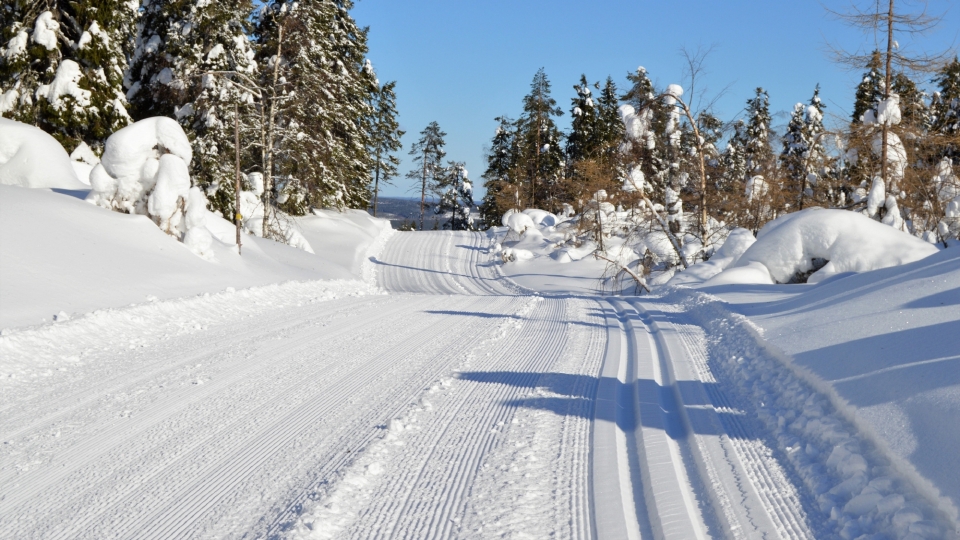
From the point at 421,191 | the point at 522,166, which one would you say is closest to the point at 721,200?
the point at 522,166

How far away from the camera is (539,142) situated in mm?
47000

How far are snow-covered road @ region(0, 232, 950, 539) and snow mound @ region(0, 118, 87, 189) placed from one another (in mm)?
10204

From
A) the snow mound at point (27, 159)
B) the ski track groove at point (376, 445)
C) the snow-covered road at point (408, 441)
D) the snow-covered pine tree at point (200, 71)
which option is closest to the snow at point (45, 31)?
the snow-covered pine tree at point (200, 71)

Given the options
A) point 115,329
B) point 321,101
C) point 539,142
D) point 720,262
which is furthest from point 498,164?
point 115,329

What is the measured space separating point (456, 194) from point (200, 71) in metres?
36.4

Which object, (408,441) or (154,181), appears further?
(154,181)

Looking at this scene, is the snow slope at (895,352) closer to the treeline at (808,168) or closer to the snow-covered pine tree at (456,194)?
the treeline at (808,168)

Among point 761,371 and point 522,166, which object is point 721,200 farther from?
point 522,166

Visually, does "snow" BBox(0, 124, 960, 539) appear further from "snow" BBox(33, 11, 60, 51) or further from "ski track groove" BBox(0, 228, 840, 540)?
"snow" BBox(33, 11, 60, 51)

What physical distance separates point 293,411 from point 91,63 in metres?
20.0

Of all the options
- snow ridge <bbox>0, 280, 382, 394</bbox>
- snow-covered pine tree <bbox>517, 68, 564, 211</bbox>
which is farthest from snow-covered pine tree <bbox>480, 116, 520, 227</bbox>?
snow ridge <bbox>0, 280, 382, 394</bbox>

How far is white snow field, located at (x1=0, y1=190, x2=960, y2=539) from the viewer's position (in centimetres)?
330

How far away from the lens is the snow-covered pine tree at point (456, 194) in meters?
56.5

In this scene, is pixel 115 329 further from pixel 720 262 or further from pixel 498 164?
pixel 498 164
